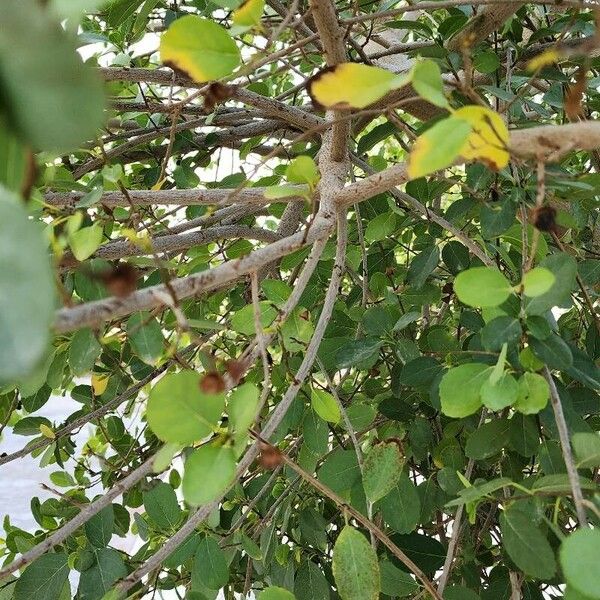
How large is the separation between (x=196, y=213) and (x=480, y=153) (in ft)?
2.13

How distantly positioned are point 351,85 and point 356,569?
33 cm

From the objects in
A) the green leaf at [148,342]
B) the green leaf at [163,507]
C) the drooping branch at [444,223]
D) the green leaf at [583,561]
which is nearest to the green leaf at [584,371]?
the drooping branch at [444,223]

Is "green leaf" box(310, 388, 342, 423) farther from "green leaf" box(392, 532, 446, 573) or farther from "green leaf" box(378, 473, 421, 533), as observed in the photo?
"green leaf" box(392, 532, 446, 573)

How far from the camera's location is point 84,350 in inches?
25.0

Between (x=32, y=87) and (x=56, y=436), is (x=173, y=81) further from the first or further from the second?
(x=32, y=87)

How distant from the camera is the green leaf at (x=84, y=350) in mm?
633

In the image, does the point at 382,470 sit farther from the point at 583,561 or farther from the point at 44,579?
the point at 44,579

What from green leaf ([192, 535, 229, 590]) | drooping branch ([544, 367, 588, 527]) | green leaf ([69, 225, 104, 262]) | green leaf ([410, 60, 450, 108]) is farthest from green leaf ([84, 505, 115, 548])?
green leaf ([410, 60, 450, 108])

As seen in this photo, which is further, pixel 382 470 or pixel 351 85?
pixel 382 470

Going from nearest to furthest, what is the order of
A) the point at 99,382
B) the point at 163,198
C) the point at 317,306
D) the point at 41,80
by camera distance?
1. the point at 41,80
2. the point at 163,198
3. the point at 99,382
4. the point at 317,306

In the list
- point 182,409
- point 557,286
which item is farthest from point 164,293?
point 557,286

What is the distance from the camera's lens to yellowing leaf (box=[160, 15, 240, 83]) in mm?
353

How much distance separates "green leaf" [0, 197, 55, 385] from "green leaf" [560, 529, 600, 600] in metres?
0.26

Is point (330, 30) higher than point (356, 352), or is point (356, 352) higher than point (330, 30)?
point (330, 30)
